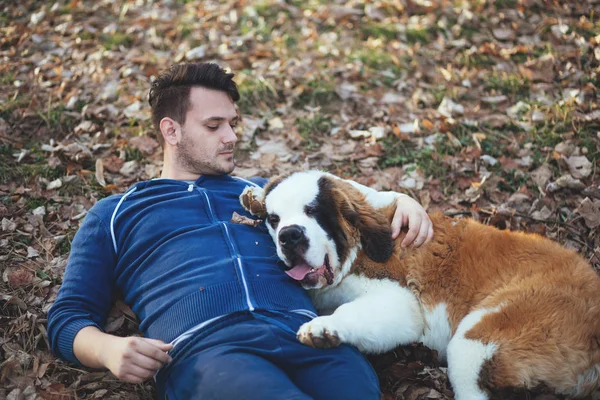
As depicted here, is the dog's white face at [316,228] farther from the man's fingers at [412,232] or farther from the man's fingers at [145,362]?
the man's fingers at [145,362]

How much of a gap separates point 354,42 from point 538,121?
9.27 ft

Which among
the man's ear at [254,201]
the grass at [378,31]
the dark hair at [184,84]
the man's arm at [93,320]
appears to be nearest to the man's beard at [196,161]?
the dark hair at [184,84]

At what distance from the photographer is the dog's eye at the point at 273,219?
133 inches

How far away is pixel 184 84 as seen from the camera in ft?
13.0

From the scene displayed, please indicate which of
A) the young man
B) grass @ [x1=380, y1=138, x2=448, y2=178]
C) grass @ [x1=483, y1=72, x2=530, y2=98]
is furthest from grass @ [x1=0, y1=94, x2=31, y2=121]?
grass @ [x1=483, y1=72, x2=530, y2=98]

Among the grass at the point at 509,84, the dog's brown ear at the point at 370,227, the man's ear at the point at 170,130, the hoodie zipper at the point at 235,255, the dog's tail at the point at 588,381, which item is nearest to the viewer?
the dog's tail at the point at 588,381

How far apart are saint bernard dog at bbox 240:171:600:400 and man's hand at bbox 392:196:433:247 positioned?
0.06 m

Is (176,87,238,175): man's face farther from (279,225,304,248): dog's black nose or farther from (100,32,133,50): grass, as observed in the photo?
(100,32,133,50): grass

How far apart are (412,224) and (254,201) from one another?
1057mm

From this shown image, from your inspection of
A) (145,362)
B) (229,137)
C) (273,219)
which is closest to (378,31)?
(229,137)

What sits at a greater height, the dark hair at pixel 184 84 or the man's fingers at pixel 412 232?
the dark hair at pixel 184 84

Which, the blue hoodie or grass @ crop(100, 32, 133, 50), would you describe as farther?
grass @ crop(100, 32, 133, 50)

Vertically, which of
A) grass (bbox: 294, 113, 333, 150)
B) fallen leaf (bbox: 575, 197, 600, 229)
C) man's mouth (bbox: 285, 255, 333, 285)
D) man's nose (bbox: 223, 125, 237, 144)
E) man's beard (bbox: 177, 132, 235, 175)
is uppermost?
man's nose (bbox: 223, 125, 237, 144)

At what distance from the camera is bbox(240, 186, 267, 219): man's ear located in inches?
137
